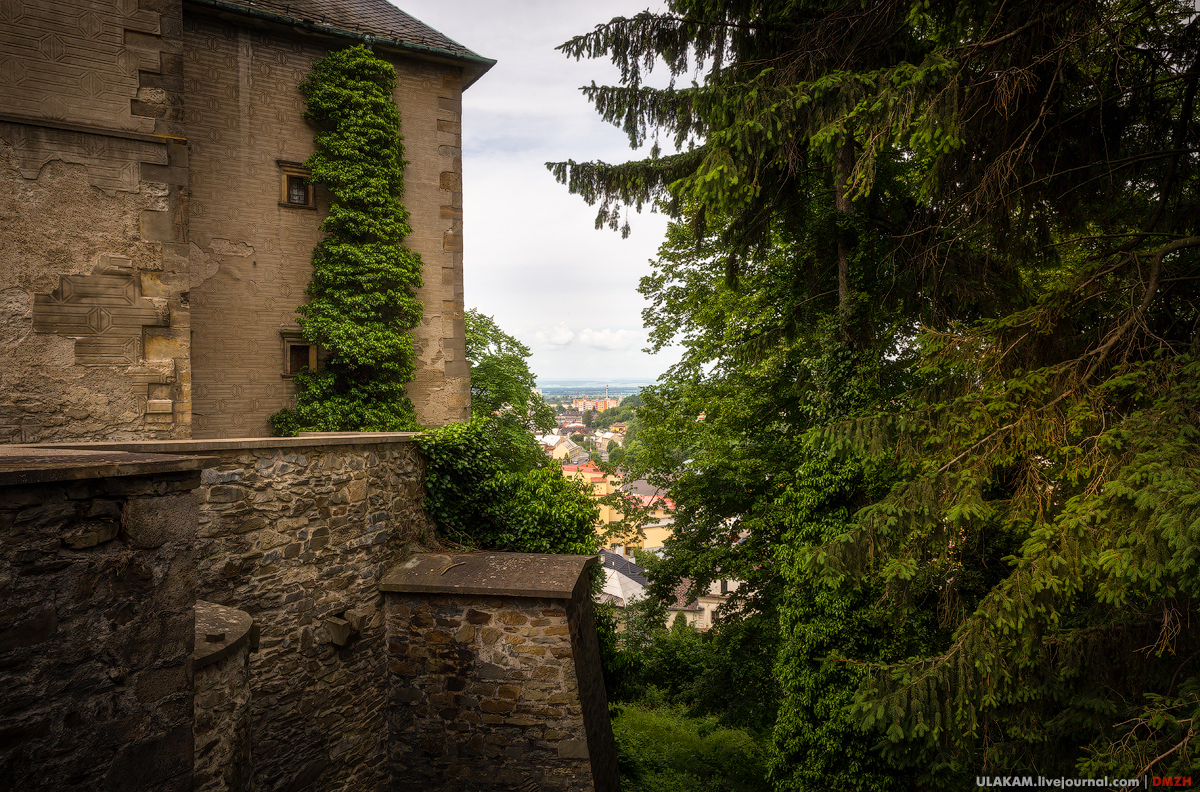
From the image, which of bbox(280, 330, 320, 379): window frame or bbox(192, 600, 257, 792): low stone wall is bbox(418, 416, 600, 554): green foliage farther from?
bbox(280, 330, 320, 379): window frame

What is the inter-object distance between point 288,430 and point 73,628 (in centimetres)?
812

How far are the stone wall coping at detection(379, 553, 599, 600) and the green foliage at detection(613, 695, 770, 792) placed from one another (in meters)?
3.79

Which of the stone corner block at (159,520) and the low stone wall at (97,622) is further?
the stone corner block at (159,520)

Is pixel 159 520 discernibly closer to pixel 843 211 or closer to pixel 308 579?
pixel 308 579

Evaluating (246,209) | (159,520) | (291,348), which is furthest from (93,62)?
(159,520)

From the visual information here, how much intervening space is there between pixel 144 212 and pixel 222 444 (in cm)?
399

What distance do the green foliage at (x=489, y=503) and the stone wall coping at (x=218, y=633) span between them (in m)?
2.96

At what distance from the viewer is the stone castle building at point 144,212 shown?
641 cm

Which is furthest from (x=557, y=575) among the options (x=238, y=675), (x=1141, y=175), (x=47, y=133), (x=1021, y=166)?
(x=47, y=133)

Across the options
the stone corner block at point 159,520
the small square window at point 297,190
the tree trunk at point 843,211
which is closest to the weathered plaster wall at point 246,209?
the small square window at point 297,190

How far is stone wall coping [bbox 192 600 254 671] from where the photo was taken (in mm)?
3557

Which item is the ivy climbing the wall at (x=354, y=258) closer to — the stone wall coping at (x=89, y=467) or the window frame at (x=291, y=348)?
the window frame at (x=291, y=348)

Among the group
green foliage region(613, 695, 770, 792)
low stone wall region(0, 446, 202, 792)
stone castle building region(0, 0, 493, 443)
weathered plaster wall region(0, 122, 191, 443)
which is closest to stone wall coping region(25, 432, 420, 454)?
low stone wall region(0, 446, 202, 792)

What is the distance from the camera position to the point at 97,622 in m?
2.63
